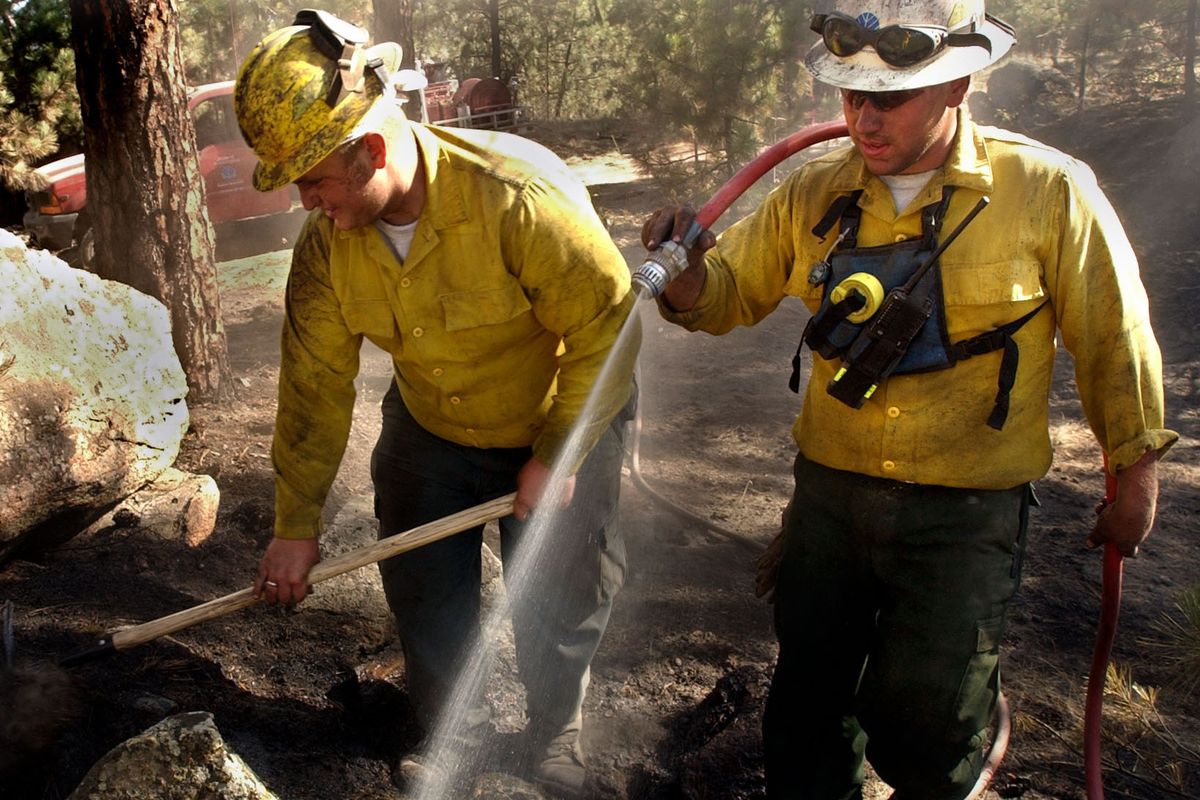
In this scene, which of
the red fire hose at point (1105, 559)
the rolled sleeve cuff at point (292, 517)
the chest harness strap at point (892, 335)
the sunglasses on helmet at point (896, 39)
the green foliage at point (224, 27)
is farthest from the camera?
the green foliage at point (224, 27)

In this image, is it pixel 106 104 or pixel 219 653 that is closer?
pixel 219 653

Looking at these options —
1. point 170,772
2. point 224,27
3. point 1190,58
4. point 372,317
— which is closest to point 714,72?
point 1190,58

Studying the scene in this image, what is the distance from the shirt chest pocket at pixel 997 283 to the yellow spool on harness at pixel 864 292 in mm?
170

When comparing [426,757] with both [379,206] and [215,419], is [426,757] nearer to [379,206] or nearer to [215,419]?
[379,206]

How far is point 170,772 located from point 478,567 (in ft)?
3.69

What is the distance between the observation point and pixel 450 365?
2.80m

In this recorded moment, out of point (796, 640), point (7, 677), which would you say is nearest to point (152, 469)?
point (7, 677)

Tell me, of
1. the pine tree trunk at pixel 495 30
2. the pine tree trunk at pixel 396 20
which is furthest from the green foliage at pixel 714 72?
the pine tree trunk at pixel 495 30

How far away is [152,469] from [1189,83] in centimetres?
1087

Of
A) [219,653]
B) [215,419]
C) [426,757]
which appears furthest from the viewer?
[215,419]

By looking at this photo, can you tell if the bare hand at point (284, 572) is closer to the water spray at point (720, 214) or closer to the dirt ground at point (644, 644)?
the dirt ground at point (644, 644)

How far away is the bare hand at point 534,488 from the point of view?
2.82 metres

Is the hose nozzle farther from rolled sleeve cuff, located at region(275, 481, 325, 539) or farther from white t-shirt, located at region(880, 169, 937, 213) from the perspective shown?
rolled sleeve cuff, located at region(275, 481, 325, 539)

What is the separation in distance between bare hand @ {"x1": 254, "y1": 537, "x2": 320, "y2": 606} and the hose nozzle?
1.29m
